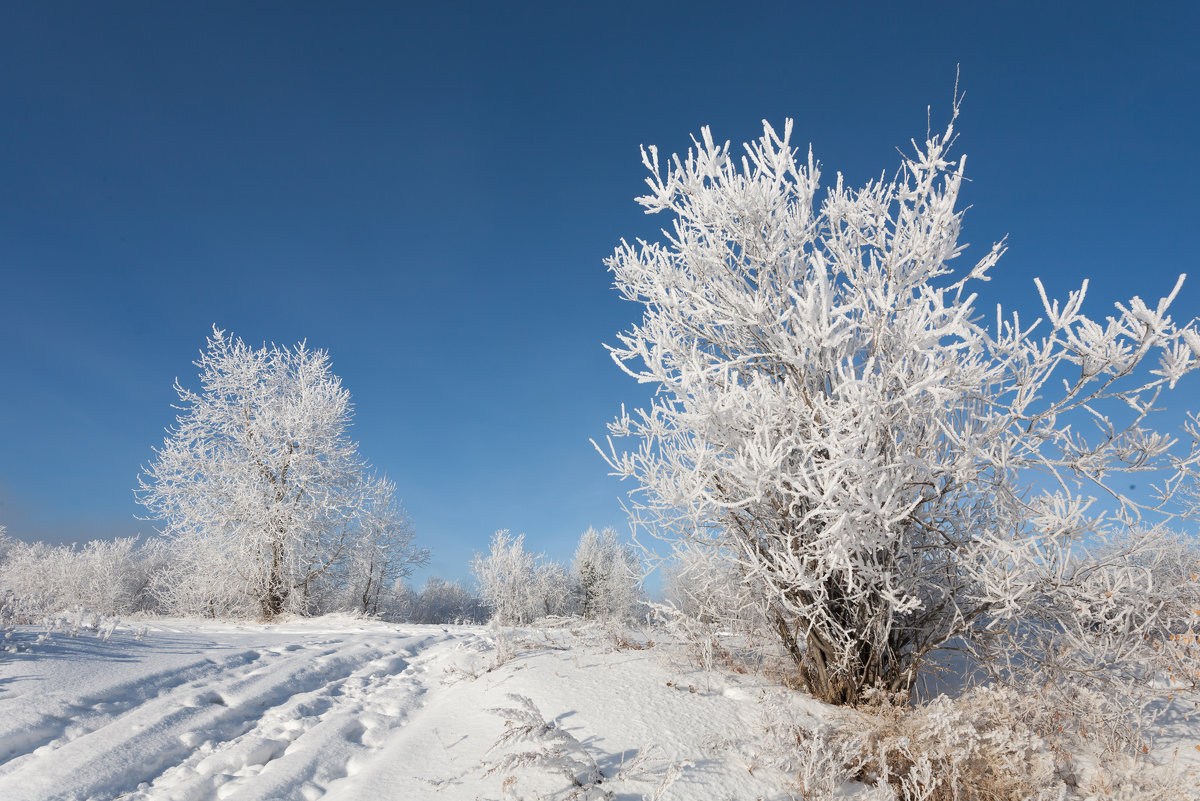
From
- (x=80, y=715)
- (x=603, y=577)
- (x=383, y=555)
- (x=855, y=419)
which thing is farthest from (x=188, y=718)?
(x=603, y=577)

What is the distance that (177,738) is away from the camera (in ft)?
11.3

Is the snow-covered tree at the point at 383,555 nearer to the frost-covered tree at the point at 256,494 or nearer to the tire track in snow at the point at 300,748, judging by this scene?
the frost-covered tree at the point at 256,494

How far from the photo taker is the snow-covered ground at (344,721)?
3.00 m

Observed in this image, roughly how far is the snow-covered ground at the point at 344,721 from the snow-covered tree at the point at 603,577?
28474 millimetres

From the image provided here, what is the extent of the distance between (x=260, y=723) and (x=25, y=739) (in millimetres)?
1211

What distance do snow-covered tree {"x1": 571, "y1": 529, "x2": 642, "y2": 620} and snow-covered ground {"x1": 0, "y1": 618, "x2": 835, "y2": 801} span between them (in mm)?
28474

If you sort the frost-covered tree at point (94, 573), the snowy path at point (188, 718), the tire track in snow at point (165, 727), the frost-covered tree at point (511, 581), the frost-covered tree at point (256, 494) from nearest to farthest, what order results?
1. the tire track in snow at point (165, 727)
2. the snowy path at point (188, 718)
3. the frost-covered tree at point (256, 494)
4. the frost-covered tree at point (94, 573)
5. the frost-covered tree at point (511, 581)

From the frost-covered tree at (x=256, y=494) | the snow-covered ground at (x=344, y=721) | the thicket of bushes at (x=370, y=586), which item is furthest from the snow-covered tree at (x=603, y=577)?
the snow-covered ground at (x=344, y=721)

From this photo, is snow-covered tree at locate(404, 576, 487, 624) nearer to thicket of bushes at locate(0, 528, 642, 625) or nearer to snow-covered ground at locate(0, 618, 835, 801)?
thicket of bushes at locate(0, 528, 642, 625)

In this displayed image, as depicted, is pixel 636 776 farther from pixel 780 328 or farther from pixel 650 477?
pixel 780 328

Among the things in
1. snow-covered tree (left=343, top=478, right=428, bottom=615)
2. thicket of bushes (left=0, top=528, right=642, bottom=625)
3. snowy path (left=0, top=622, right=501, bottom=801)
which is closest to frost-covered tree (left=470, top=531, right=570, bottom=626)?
thicket of bushes (left=0, top=528, right=642, bottom=625)

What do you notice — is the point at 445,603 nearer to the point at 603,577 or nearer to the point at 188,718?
the point at 603,577

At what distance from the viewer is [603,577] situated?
36750 millimetres

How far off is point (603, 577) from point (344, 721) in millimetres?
34130
